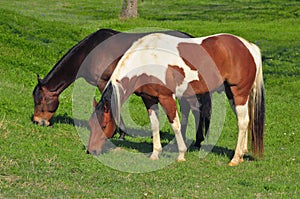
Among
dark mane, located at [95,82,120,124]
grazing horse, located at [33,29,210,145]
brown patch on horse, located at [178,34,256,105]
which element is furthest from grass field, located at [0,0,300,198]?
brown patch on horse, located at [178,34,256,105]

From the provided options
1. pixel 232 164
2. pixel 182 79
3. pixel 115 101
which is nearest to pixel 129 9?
pixel 182 79

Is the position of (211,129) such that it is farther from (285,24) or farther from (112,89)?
(285,24)

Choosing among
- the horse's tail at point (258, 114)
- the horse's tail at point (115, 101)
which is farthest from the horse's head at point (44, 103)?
the horse's tail at point (258, 114)

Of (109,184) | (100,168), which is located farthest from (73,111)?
(109,184)

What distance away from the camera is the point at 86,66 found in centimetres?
1128

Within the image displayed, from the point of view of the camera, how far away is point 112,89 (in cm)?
898

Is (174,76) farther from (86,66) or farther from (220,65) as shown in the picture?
(86,66)

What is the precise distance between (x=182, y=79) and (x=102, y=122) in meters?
1.33

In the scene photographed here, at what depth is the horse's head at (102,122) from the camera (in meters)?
9.06

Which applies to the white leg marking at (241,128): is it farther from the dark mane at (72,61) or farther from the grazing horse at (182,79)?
the dark mane at (72,61)

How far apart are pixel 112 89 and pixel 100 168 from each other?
1.12 meters

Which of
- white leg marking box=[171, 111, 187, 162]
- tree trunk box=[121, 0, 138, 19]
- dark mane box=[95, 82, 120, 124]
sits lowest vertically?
tree trunk box=[121, 0, 138, 19]

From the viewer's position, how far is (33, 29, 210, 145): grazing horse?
Result: 11.1 m

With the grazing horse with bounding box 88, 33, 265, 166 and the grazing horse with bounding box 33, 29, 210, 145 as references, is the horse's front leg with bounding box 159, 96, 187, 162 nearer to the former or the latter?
the grazing horse with bounding box 88, 33, 265, 166
